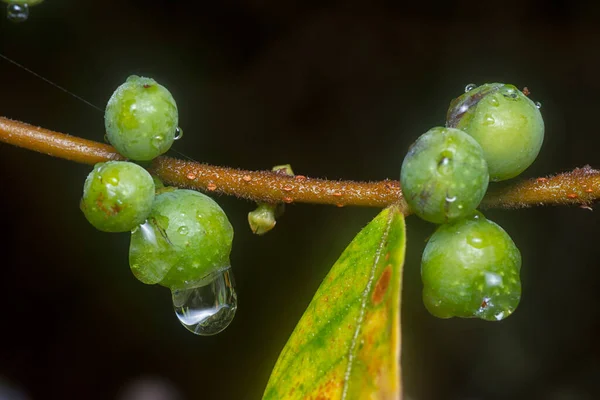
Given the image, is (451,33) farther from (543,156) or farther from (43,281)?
(43,281)

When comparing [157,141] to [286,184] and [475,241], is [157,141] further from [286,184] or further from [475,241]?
[475,241]

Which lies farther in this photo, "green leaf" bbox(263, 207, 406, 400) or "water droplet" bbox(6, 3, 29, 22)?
"water droplet" bbox(6, 3, 29, 22)

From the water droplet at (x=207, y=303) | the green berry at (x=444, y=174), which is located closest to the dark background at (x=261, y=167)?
the water droplet at (x=207, y=303)

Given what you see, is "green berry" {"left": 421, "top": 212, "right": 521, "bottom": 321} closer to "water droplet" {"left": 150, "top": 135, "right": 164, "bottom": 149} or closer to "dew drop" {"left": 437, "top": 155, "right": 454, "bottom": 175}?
"dew drop" {"left": 437, "top": 155, "right": 454, "bottom": 175}

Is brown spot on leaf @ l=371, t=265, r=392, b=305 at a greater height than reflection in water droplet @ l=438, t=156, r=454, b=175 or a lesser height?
lesser

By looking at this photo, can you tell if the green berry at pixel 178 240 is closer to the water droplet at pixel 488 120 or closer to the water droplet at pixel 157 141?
the water droplet at pixel 157 141

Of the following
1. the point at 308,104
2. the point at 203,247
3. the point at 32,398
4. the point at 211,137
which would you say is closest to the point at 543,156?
the point at 308,104

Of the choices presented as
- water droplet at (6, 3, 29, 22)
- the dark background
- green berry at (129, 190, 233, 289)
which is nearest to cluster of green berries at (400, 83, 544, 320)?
green berry at (129, 190, 233, 289)

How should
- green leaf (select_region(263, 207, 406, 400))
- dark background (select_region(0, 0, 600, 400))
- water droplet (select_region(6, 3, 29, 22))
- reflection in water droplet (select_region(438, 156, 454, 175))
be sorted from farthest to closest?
dark background (select_region(0, 0, 600, 400)), water droplet (select_region(6, 3, 29, 22)), reflection in water droplet (select_region(438, 156, 454, 175)), green leaf (select_region(263, 207, 406, 400))
